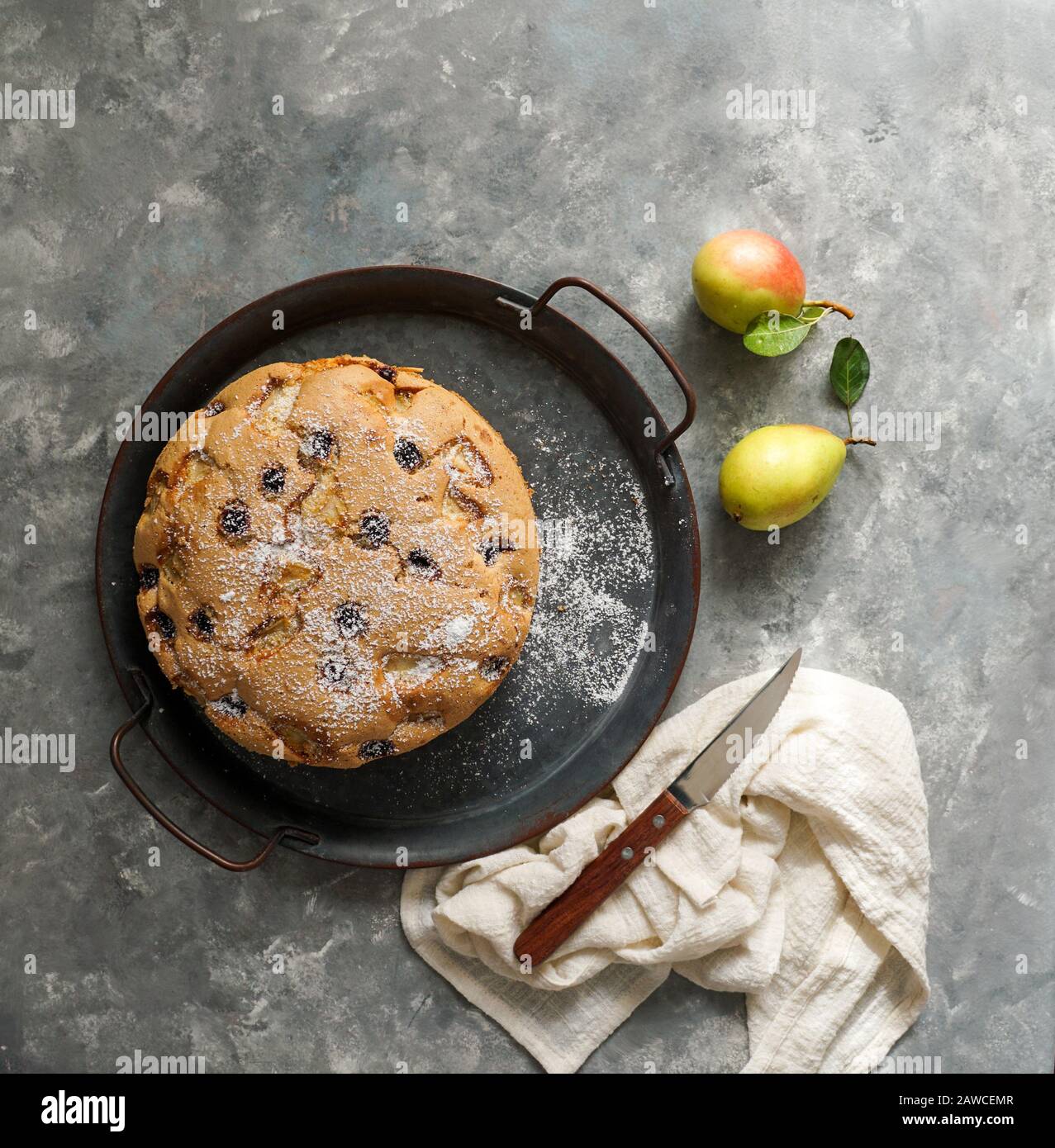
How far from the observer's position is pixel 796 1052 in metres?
2.57

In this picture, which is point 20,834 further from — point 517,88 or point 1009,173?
point 1009,173

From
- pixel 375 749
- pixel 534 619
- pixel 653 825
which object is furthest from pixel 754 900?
pixel 375 749

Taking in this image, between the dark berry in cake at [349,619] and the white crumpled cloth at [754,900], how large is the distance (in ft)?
2.72

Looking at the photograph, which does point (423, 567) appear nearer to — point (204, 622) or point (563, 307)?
point (204, 622)

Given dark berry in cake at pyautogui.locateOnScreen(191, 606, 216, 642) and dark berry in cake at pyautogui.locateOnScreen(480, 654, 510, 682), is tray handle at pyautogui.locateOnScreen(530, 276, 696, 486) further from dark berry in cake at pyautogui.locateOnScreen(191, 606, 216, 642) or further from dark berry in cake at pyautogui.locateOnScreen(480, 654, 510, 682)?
dark berry in cake at pyautogui.locateOnScreen(191, 606, 216, 642)

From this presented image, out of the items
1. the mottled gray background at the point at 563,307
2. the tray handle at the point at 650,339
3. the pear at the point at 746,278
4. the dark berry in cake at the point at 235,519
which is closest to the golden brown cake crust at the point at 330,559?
the dark berry in cake at the point at 235,519

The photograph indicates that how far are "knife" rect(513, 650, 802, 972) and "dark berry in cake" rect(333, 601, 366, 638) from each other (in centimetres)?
94

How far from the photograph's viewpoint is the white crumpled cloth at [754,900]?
Result: 2.49 meters

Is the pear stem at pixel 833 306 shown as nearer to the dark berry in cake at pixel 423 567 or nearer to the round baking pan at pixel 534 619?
the round baking pan at pixel 534 619

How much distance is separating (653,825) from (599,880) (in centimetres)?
21

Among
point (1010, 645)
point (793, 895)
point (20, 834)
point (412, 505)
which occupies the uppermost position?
point (412, 505)

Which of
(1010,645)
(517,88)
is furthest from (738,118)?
(1010,645)

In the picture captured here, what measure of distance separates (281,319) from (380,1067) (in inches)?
83.6

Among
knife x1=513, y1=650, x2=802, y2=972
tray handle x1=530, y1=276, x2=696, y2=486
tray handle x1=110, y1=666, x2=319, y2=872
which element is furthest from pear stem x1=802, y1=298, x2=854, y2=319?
tray handle x1=110, y1=666, x2=319, y2=872
